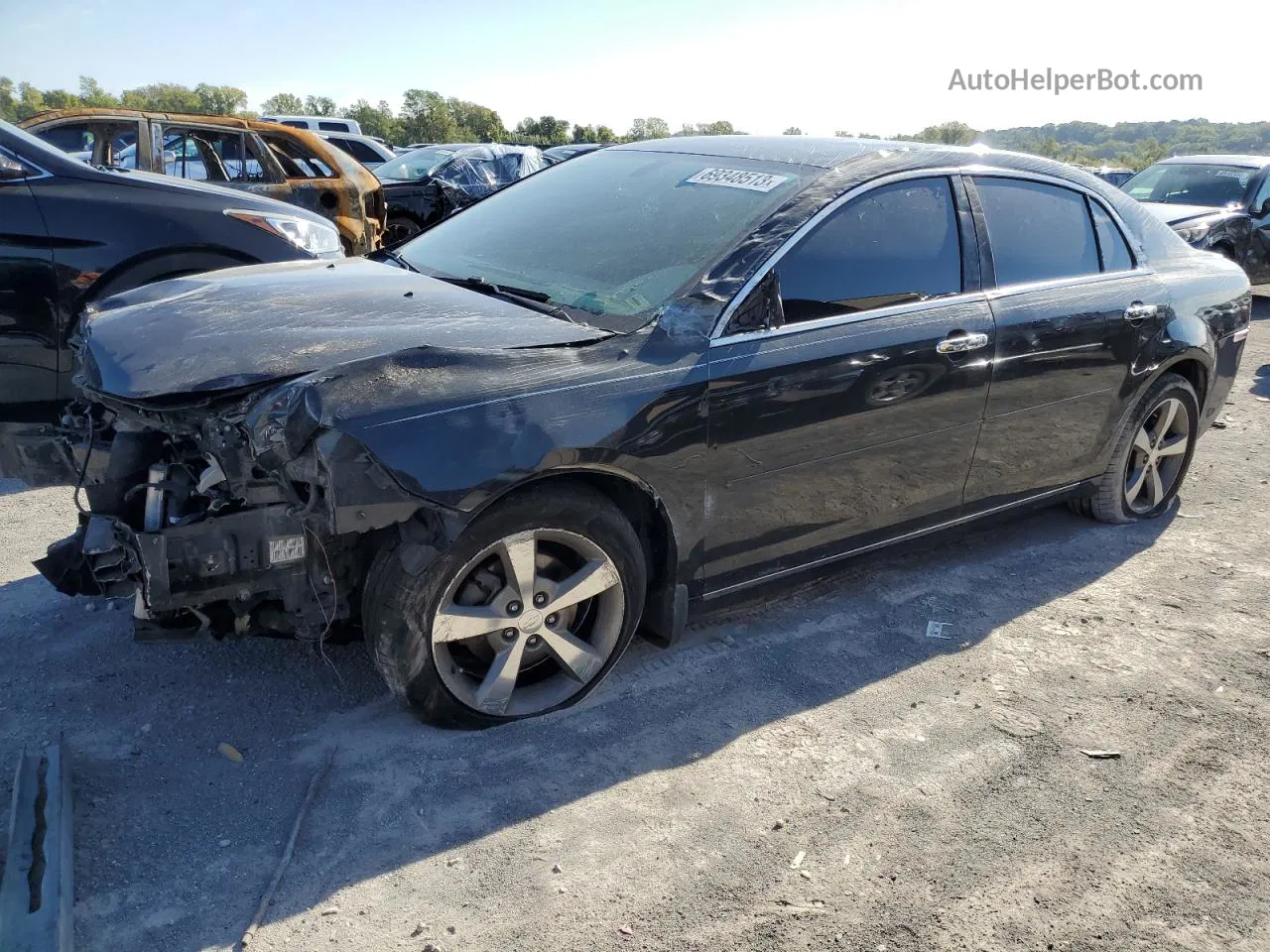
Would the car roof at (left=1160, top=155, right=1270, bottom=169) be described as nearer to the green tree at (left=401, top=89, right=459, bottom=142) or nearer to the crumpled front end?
the crumpled front end

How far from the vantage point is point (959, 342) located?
3.76 metres

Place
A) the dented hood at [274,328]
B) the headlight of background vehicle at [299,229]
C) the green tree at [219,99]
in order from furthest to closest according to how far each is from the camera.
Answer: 1. the green tree at [219,99]
2. the headlight of background vehicle at [299,229]
3. the dented hood at [274,328]

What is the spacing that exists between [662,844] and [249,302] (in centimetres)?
219

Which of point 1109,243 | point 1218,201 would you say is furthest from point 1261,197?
point 1109,243

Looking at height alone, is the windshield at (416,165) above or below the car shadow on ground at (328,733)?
above

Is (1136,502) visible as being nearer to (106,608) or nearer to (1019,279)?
(1019,279)

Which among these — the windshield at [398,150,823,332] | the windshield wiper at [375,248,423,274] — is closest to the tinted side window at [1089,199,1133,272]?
the windshield at [398,150,823,332]

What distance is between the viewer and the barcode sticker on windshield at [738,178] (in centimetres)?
366

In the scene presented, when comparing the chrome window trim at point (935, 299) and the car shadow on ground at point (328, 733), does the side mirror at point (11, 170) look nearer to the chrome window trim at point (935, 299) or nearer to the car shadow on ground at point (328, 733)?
the car shadow on ground at point (328, 733)

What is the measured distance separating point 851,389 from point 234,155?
7892 mm

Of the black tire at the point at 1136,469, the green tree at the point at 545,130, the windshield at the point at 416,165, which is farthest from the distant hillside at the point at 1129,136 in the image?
the black tire at the point at 1136,469

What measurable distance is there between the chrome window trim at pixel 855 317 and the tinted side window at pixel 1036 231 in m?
0.26

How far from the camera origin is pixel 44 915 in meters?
2.22

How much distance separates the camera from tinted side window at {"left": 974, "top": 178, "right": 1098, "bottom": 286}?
4.02 metres
